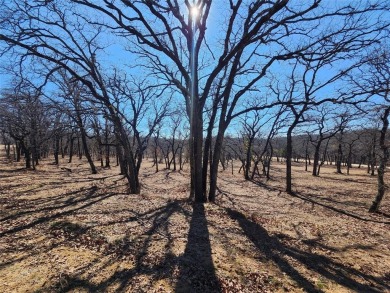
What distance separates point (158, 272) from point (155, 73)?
932 centimetres

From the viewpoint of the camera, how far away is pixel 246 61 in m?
10.6

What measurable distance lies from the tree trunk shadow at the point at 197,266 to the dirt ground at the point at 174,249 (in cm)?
2

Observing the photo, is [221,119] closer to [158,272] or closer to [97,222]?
[97,222]

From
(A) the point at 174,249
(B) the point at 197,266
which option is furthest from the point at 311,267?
(A) the point at 174,249

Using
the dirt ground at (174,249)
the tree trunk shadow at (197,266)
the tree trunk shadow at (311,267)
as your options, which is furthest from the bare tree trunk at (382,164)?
the tree trunk shadow at (197,266)

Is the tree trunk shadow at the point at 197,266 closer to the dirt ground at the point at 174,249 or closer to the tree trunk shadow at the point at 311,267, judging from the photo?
the dirt ground at the point at 174,249

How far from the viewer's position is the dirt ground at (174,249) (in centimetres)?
417

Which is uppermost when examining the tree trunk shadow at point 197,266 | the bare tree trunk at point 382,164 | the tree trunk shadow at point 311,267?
the bare tree trunk at point 382,164

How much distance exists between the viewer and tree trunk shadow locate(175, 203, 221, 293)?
13.4ft

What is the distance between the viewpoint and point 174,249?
5.33 m

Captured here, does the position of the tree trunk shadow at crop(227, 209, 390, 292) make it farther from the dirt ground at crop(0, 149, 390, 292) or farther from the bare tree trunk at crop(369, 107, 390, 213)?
the bare tree trunk at crop(369, 107, 390, 213)

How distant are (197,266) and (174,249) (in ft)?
2.62

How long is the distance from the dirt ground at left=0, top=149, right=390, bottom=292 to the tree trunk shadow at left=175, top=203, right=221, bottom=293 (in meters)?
0.02

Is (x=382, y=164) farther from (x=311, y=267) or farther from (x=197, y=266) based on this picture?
(x=197, y=266)
